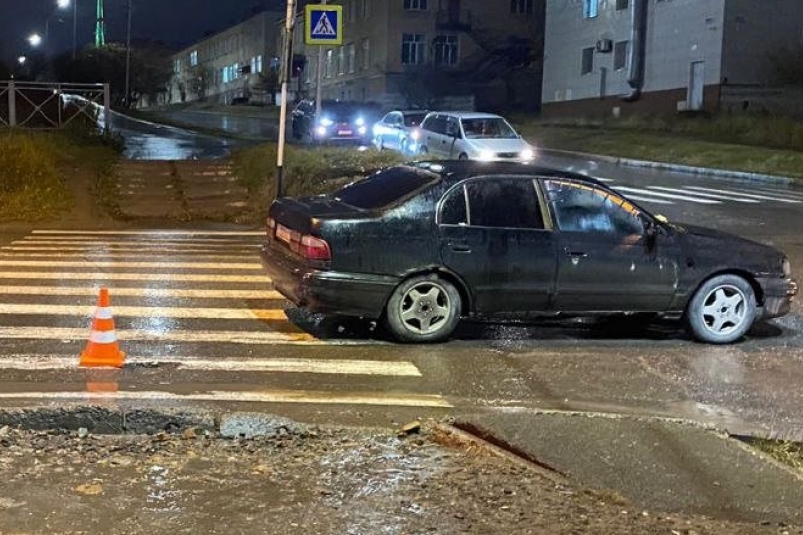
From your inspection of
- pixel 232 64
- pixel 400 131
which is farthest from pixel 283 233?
pixel 232 64

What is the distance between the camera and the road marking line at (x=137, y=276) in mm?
10648

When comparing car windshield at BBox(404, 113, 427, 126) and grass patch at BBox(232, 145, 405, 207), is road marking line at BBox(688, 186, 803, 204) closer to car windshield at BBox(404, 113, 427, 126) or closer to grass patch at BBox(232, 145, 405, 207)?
grass patch at BBox(232, 145, 405, 207)

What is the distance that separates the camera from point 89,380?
6.72 meters

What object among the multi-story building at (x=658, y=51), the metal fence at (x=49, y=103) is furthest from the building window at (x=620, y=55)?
the metal fence at (x=49, y=103)

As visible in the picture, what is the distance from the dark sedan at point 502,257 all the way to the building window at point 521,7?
182 ft

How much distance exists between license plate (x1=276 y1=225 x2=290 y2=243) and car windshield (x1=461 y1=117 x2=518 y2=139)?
15569 mm

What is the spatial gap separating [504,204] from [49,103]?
72.2 feet

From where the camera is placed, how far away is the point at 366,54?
203 feet

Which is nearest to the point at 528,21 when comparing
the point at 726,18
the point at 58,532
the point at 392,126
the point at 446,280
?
the point at 726,18

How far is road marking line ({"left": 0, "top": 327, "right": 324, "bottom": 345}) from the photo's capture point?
7969 mm

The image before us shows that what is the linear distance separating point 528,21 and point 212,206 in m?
47.8

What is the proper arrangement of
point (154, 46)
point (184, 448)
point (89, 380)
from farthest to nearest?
1. point (154, 46)
2. point (89, 380)
3. point (184, 448)

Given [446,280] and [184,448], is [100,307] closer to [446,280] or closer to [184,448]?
[184,448]

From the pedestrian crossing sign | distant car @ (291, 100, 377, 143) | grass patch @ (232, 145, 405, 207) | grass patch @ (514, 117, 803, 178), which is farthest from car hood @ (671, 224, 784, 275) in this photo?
distant car @ (291, 100, 377, 143)
